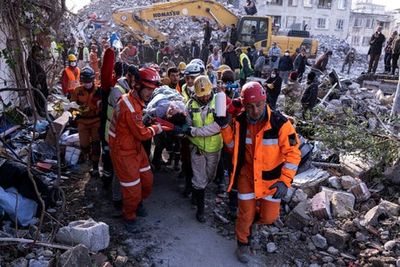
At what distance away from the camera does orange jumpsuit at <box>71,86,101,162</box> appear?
16.8 ft

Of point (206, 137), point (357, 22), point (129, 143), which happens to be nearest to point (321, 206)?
point (206, 137)

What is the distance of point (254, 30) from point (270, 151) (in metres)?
13.9

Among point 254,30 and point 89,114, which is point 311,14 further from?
point 89,114

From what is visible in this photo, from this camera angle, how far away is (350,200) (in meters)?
4.77

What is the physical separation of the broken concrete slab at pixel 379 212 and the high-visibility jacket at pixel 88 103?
145 inches

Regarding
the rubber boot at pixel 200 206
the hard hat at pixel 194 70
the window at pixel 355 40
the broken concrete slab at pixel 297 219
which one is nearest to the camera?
the rubber boot at pixel 200 206

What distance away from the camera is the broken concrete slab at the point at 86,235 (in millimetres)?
3439

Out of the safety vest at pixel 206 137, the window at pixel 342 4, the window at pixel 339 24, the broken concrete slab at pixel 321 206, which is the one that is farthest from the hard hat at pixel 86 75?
the window at pixel 342 4

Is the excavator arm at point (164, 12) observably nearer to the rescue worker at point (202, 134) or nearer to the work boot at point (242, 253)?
the rescue worker at point (202, 134)

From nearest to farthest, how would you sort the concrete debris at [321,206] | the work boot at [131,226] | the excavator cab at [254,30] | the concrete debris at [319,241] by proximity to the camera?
A: the work boot at [131,226] < the concrete debris at [319,241] < the concrete debris at [321,206] < the excavator cab at [254,30]

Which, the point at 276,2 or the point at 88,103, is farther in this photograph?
the point at 276,2

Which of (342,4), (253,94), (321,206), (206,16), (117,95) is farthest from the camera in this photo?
(342,4)

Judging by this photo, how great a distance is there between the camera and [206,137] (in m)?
4.13

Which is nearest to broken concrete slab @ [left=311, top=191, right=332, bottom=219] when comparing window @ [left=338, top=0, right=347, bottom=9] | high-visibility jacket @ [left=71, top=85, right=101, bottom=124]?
high-visibility jacket @ [left=71, top=85, right=101, bottom=124]
